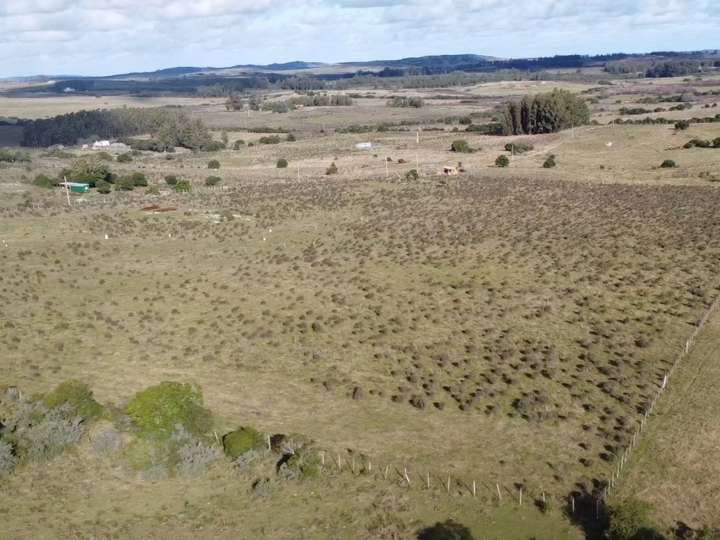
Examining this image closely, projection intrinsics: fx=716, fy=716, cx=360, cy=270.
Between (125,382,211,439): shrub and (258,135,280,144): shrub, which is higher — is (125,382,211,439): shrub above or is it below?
above

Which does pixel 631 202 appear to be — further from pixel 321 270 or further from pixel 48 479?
Result: pixel 48 479

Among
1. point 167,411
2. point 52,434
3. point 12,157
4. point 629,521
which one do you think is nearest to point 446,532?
point 629,521

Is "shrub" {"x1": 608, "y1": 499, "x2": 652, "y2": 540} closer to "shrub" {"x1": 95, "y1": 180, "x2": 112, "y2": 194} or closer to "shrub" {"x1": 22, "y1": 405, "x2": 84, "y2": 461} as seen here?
"shrub" {"x1": 22, "y1": 405, "x2": 84, "y2": 461}

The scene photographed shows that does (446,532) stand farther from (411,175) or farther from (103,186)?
(103,186)

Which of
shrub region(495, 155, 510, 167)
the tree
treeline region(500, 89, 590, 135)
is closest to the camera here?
the tree

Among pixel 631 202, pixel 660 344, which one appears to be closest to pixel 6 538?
pixel 660 344

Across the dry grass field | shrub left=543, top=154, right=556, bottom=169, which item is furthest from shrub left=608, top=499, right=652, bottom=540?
shrub left=543, top=154, right=556, bottom=169
